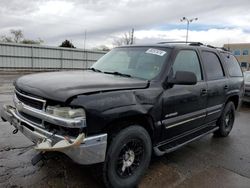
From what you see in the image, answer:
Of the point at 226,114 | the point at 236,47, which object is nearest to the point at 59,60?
the point at 226,114

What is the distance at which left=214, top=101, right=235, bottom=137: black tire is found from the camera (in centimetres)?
548

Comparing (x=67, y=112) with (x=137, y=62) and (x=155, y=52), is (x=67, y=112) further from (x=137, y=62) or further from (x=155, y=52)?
(x=155, y=52)

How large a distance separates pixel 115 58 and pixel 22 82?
1.69 m

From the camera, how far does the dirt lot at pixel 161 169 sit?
11.1ft

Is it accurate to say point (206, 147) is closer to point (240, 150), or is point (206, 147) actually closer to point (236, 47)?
point (240, 150)

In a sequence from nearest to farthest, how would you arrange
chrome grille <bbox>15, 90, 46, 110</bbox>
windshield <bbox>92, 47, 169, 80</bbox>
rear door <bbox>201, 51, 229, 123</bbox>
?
chrome grille <bbox>15, 90, 46, 110</bbox> < windshield <bbox>92, 47, 169, 80</bbox> < rear door <bbox>201, 51, 229, 123</bbox>

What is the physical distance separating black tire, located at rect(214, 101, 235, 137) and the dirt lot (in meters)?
0.56

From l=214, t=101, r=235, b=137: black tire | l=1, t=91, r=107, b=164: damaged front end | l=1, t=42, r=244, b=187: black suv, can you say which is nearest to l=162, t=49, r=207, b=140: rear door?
l=1, t=42, r=244, b=187: black suv

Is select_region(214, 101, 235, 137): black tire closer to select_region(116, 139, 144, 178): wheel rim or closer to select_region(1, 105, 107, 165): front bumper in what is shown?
select_region(116, 139, 144, 178): wheel rim

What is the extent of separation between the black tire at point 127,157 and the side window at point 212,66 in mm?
2074

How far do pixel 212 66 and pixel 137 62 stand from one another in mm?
1717

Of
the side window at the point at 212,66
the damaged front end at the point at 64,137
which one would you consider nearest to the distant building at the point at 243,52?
the side window at the point at 212,66

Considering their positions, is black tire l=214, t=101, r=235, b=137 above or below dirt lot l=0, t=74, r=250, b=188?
above

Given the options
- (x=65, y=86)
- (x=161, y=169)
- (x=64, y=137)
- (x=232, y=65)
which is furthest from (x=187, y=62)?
(x=64, y=137)
